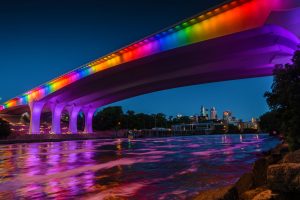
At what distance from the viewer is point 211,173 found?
522 inches

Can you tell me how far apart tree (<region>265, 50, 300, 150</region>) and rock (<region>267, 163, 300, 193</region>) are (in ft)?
23.1

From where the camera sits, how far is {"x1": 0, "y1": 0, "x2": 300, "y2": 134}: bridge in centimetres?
2862

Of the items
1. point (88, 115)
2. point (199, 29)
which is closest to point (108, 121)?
point (88, 115)

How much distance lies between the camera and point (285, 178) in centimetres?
486

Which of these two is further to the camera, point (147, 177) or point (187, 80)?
point (187, 80)

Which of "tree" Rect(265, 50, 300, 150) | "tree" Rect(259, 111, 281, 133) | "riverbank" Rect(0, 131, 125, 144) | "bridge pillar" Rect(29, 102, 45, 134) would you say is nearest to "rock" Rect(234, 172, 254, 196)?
"tree" Rect(265, 50, 300, 150)

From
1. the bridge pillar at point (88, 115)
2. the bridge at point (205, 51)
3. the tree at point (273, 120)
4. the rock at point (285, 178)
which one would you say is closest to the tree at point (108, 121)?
the bridge pillar at point (88, 115)

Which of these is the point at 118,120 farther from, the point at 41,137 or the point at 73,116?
the point at 41,137

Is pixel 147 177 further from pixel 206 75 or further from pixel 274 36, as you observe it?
pixel 206 75

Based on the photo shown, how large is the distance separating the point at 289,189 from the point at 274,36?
30102 mm

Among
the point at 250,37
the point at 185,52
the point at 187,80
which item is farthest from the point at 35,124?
the point at 250,37

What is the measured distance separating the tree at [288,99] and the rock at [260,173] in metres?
4.35

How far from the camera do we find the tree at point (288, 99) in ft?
37.4

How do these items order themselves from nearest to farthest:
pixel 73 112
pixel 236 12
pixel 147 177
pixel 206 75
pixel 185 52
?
1. pixel 147 177
2. pixel 236 12
3. pixel 185 52
4. pixel 206 75
5. pixel 73 112
